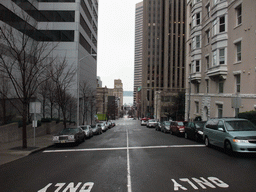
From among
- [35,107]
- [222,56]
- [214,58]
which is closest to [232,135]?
[35,107]

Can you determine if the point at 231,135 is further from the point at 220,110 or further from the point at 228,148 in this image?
the point at 220,110

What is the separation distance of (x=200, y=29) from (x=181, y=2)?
87.4 m

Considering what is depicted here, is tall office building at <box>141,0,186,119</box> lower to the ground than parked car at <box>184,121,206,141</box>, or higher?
higher

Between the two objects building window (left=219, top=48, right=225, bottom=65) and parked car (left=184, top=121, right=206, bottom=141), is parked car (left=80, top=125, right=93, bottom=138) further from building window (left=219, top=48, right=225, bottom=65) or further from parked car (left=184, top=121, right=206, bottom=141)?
building window (left=219, top=48, right=225, bottom=65)

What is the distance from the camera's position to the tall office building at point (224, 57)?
18.0 m

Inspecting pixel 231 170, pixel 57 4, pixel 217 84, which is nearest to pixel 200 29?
pixel 217 84

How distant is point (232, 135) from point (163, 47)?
106943 mm

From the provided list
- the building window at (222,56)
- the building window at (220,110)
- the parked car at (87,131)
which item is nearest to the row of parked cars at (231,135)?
the parked car at (87,131)

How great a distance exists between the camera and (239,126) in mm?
10164

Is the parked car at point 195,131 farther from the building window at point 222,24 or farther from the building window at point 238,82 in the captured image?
the building window at point 222,24

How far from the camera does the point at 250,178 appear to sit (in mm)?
6215

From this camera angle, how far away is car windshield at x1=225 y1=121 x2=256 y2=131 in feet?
32.6

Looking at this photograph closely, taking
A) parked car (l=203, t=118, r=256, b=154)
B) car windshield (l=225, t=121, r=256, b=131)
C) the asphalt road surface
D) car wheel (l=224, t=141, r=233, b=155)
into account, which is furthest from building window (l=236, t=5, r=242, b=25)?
the asphalt road surface

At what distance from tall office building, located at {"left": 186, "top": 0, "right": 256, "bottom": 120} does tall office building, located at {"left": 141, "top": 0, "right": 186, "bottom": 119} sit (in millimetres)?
71670
